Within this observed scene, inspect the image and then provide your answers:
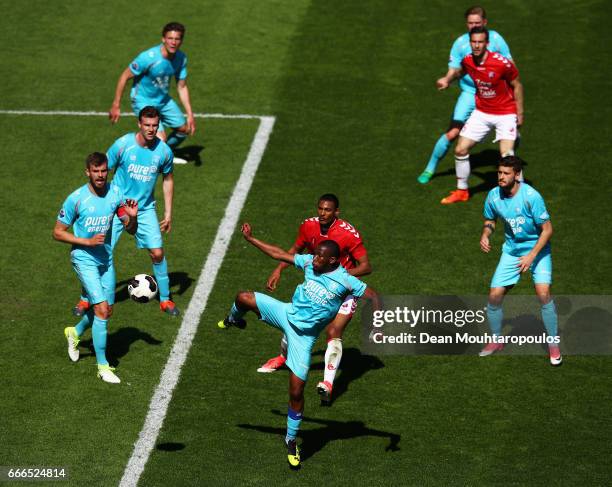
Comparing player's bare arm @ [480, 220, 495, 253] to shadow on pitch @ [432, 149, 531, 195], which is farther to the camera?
shadow on pitch @ [432, 149, 531, 195]

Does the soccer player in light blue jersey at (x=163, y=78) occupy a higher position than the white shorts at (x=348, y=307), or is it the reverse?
the white shorts at (x=348, y=307)

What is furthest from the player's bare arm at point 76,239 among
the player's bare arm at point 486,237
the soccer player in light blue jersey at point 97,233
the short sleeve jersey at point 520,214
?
the short sleeve jersey at point 520,214

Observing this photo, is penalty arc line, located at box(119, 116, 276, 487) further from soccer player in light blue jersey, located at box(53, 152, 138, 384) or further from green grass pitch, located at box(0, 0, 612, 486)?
soccer player in light blue jersey, located at box(53, 152, 138, 384)

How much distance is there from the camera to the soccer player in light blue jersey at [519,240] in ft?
46.1

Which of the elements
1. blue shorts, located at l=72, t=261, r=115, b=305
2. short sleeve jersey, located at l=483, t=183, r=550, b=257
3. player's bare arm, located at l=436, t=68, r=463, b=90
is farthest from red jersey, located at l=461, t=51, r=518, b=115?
blue shorts, located at l=72, t=261, r=115, b=305

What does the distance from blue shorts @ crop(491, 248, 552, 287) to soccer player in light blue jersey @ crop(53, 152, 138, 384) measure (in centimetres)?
453

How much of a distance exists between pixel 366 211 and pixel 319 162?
6.39 feet

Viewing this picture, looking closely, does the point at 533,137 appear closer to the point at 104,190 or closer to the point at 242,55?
the point at 242,55

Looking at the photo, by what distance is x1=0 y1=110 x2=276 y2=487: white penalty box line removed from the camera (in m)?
12.7

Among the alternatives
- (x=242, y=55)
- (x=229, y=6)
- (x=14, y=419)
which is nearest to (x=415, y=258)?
(x=14, y=419)

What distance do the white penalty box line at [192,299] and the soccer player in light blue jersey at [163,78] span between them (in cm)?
140

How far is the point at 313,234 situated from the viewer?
13773mm

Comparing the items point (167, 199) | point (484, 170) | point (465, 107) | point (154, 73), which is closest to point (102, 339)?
point (167, 199)

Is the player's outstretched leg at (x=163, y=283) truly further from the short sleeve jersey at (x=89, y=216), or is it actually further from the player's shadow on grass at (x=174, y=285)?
the short sleeve jersey at (x=89, y=216)
